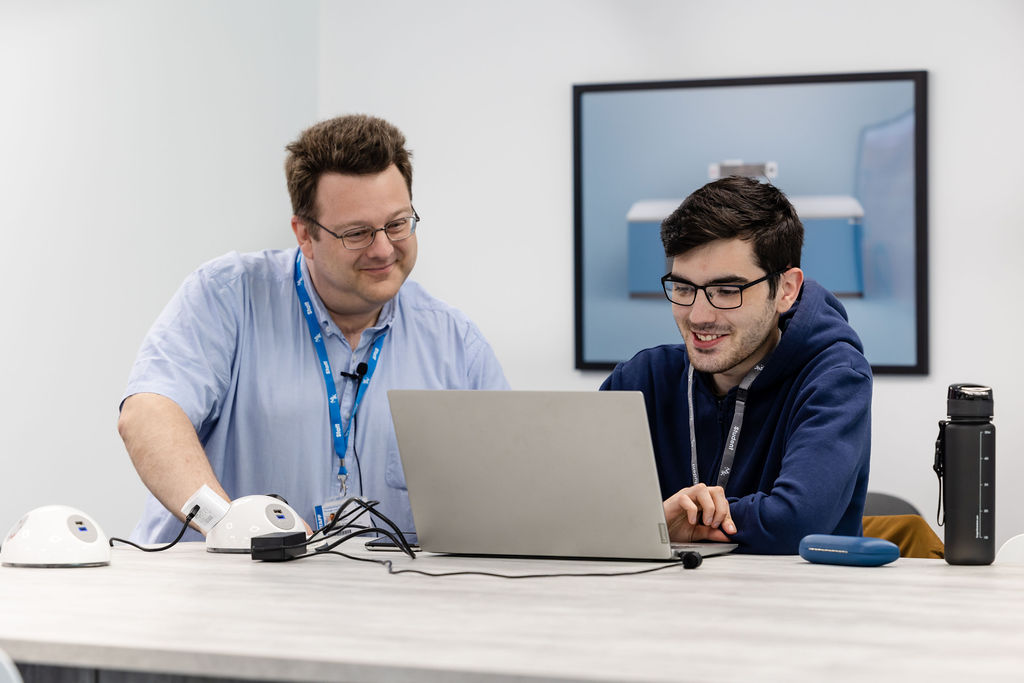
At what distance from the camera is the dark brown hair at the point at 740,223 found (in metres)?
2.00

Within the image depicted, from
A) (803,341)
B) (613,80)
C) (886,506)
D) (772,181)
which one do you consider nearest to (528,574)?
(803,341)

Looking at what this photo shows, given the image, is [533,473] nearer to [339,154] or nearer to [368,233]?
[368,233]

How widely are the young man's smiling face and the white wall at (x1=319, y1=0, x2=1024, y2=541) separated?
1.83 meters

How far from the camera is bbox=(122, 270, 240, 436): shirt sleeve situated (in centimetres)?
212

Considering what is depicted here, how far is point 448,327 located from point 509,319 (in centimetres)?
149

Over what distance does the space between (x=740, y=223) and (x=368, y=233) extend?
2.42ft

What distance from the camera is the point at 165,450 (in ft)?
6.38

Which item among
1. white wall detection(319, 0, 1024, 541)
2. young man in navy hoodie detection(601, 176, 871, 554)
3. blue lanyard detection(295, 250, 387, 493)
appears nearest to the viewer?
young man in navy hoodie detection(601, 176, 871, 554)

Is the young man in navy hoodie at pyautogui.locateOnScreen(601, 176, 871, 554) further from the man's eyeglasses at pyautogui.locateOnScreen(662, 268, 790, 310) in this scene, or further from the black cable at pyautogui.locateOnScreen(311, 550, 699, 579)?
the black cable at pyautogui.locateOnScreen(311, 550, 699, 579)

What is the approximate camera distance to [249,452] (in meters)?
2.29

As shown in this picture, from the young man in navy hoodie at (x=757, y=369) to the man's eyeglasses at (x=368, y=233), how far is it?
54cm

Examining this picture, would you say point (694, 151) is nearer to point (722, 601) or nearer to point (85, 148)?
point (85, 148)

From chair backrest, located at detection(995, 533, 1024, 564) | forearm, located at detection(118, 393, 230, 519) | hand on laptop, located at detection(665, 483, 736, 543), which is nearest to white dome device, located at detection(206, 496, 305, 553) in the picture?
forearm, located at detection(118, 393, 230, 519)

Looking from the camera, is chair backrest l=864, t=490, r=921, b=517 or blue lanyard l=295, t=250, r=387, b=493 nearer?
blue lanyard l=295, t=250, r=387, b=493
